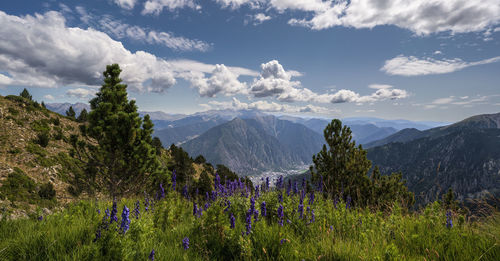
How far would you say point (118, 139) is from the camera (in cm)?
1205

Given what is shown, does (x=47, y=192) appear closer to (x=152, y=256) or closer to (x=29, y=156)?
(x=29, y=156)

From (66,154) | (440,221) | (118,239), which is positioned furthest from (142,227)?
(66,154)

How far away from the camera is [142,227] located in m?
3.63

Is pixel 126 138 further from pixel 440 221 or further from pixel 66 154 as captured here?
pixel 66 154

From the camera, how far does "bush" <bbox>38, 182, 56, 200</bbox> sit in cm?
1655

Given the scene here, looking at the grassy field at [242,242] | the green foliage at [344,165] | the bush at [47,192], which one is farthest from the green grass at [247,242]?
the bush at [47,192]

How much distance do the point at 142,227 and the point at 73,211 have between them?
3.64 metres

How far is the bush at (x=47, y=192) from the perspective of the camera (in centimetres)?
1655

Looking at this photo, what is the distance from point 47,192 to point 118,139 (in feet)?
36.7

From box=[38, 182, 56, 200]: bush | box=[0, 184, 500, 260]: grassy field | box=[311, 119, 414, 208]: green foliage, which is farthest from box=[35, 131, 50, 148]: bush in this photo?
box=[311, 119, 414, 208]: green foliage

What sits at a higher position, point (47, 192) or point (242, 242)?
point (242, 242)

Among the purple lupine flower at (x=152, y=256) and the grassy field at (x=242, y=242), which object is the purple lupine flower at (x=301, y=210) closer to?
the grassy field at (x=242, y=242)

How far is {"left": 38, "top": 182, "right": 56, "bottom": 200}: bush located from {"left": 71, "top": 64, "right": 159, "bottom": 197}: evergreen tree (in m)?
7.61

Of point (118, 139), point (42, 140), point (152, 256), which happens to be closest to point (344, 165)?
point (152, 256)
